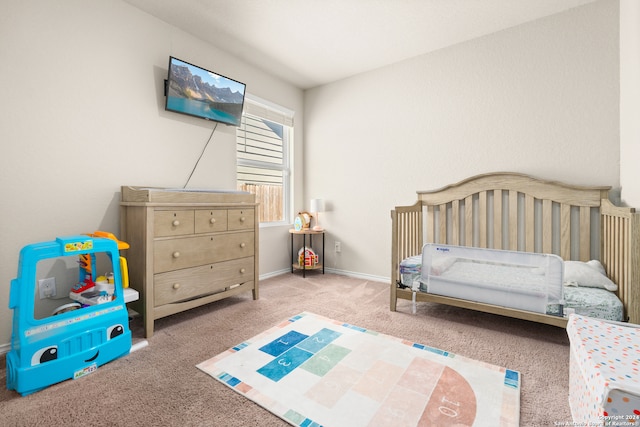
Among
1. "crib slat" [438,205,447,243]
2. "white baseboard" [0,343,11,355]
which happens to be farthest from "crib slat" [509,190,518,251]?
"white baseboard" [0,343,11,355]

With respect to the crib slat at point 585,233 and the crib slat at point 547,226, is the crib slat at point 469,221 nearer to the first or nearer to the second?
the crib slat at point 547,226

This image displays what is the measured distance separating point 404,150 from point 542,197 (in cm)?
130

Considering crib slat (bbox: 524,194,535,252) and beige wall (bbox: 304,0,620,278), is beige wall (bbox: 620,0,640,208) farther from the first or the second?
crib slat (bbox: 524,194,535,252)

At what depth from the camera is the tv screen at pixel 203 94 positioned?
2.39 m

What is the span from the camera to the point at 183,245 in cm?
211

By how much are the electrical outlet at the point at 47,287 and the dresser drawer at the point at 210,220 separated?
923mm

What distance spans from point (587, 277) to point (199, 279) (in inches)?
104

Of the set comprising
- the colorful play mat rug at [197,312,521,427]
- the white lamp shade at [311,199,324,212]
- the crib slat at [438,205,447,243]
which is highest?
the white lamp shade at [311,199,324,212]

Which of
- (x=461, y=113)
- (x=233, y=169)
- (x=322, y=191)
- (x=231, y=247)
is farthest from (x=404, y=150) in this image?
(x=231, y=247)

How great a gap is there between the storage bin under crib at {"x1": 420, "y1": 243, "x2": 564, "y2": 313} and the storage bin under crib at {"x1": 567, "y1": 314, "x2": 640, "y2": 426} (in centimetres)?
63

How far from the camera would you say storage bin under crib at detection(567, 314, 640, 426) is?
777mm

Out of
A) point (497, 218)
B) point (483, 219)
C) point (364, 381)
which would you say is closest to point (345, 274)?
point (483, 219)

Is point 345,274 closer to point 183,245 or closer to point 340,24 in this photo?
point 183,245

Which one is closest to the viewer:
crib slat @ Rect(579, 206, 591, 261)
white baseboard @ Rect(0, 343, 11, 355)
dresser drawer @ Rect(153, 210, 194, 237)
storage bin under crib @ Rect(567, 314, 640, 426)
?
storage bin under crib @ Rect(567, 314, 640, 426)
